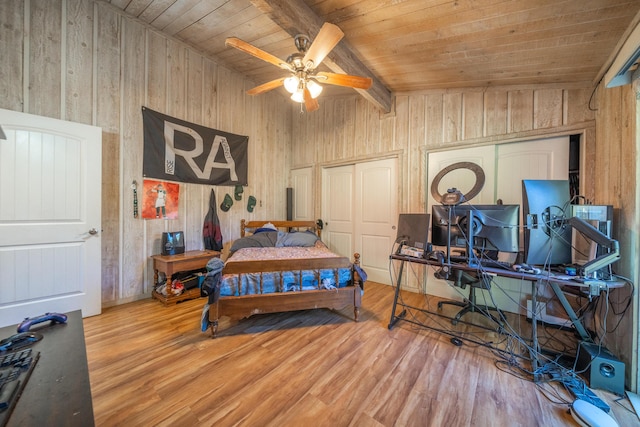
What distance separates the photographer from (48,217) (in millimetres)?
2406

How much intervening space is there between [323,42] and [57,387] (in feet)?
7.60

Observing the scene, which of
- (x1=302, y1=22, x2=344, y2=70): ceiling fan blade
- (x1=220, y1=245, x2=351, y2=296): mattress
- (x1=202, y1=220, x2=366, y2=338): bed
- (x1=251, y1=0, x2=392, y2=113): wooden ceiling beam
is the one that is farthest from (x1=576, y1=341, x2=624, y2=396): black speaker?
(x1=251, y1=0, x2=392, y2=113): wooden ceiling beam

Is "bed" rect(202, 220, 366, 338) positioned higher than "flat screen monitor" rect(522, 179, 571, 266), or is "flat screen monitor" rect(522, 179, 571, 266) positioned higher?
"flat screen monitor" rect(522, 179, 571, 266)

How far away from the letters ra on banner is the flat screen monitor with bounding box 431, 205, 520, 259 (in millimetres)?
3335

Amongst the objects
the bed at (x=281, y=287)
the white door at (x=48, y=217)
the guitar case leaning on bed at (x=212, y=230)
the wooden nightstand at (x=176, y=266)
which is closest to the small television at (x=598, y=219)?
the bed at (x=281, y=287)

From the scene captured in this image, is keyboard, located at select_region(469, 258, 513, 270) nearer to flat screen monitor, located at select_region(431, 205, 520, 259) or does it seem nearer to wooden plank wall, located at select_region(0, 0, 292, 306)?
flat screen monitor, located at select_region(431, 205, 520, 259)

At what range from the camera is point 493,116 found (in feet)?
9.53

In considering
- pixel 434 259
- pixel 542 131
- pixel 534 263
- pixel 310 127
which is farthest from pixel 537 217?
pixel 310 127

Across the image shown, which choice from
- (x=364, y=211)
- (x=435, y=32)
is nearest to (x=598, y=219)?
(x=435, y=32)

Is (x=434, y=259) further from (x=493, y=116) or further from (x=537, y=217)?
(x=493, y=116)

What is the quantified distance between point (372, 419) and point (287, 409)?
511mm

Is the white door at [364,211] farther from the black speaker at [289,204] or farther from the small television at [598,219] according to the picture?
the small television at [598,219]

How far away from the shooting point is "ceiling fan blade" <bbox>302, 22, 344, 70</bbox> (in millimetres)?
1689

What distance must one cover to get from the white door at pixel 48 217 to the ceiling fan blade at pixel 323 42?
252 centimetres
